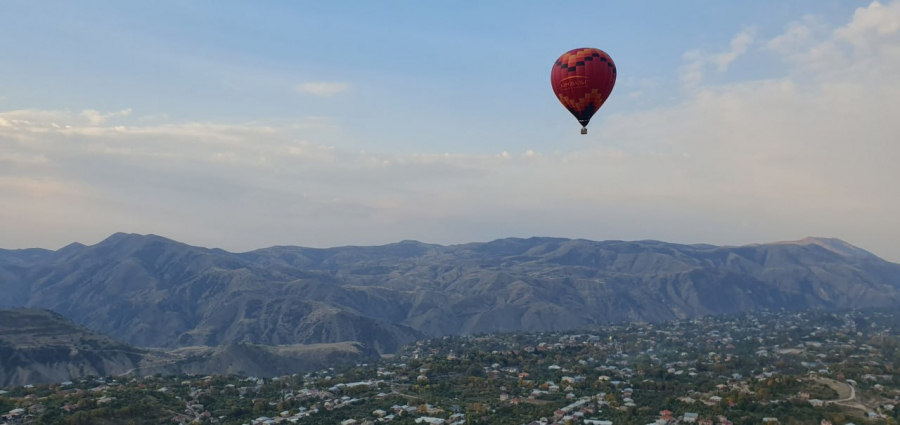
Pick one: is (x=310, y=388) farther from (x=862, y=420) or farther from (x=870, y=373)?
(x=870, y=373)

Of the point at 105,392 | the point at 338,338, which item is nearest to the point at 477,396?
the point at 105,392

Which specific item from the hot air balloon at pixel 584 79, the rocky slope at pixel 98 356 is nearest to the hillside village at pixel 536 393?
the rocky slope at pixel 98 356

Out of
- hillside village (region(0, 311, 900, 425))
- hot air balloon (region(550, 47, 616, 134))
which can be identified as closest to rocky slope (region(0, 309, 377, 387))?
hillside village (region(0, 311, 900, 425))

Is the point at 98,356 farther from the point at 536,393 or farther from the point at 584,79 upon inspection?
the point at 584,79

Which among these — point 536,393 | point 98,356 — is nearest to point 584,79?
point 536,393

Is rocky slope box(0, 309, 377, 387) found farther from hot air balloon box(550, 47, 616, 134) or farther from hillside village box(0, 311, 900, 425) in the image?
hot air balloon box(550, 47, 616, 134)
